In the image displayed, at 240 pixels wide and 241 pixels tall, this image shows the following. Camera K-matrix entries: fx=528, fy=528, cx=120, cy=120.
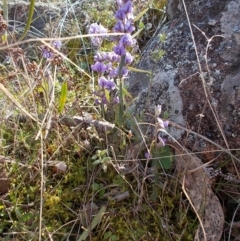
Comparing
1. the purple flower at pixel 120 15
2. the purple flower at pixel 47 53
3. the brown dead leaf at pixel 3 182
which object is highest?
the purple flower at pixel 120 15

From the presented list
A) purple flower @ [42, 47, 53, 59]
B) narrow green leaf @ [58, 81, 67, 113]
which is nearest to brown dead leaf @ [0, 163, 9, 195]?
narrow green leaf @ [58, 81, 67, 113]

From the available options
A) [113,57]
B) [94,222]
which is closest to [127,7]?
[113,57]

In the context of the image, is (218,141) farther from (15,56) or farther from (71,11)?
(71,11)

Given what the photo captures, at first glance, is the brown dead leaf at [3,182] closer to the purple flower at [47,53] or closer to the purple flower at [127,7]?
the purple flower at [47,53]

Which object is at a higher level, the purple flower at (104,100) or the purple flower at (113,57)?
the purple flower at (113,57)

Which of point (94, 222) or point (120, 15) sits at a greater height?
point (120, 15)

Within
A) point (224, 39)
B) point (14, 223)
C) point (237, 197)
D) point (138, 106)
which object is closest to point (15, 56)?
point (138, 106)

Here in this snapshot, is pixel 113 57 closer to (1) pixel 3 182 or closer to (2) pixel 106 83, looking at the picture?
(2) pixel 106 83

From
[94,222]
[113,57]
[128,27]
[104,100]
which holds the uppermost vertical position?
[128,27]

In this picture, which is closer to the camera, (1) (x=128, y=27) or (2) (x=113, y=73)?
(1) (x=128, y=27)

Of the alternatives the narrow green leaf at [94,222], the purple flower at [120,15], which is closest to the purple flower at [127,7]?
the purple flower at [120,15]

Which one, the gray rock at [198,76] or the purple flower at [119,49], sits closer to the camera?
the purple flower at [119,49]

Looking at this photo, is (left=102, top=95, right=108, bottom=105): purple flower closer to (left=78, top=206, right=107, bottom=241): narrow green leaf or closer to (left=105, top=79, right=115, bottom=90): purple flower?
(left=105, top=79, right=115, bottom=90): purple flower

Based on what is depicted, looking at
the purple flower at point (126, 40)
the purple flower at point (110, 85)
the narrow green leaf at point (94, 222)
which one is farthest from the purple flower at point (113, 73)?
the narrow green leaf at point (94, 222)
